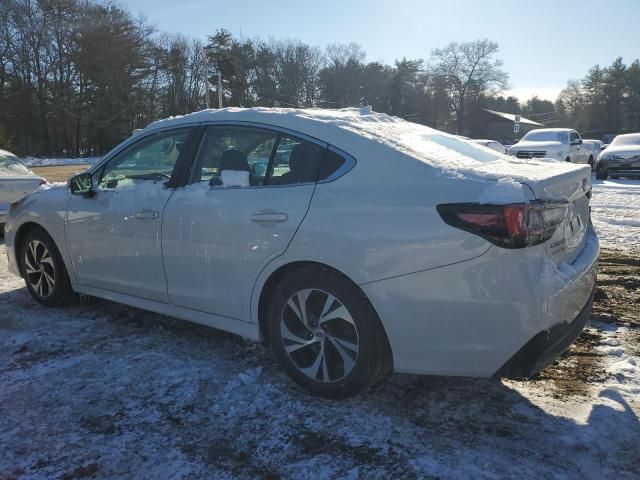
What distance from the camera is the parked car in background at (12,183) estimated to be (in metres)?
7.96

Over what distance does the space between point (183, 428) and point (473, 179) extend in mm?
1993

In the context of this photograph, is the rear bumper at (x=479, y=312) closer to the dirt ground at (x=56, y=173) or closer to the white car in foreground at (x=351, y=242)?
the white car in foreground at (x=351, y=242)

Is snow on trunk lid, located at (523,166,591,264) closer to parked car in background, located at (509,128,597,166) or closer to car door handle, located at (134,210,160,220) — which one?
car door handle, located at (134,210,160,220)

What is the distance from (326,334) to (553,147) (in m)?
17.7

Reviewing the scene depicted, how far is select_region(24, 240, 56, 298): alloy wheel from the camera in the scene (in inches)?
181

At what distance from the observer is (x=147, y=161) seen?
3.88 metres

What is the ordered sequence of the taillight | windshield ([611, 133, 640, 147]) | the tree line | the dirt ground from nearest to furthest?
the taillight → the dirt ground → windshield ([611, 133, 640, 147]) → the tree line

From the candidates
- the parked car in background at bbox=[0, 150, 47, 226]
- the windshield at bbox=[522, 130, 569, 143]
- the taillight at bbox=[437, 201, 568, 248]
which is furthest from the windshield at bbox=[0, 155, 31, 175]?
the windshield at bbox=[522, 130, 569, 143]

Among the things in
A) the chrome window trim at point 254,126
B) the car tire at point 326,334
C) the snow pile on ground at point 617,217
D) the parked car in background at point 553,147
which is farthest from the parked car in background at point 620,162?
the car tire at point 326,334

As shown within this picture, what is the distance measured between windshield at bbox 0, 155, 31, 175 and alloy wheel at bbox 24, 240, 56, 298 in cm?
449

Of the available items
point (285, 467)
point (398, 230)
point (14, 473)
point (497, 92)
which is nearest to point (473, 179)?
point (398, 230)

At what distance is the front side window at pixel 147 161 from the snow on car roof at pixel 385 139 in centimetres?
14

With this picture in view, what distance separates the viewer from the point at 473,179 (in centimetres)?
255

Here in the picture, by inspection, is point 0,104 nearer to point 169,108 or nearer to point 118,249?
point 169,108
